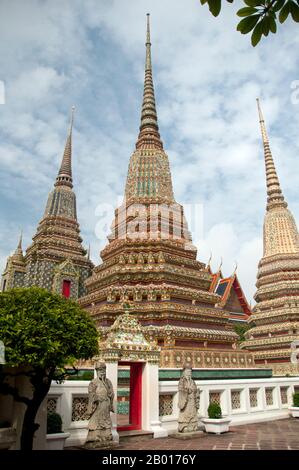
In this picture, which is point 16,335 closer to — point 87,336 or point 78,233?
point 87,336

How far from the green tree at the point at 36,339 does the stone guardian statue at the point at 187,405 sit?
3.97 m

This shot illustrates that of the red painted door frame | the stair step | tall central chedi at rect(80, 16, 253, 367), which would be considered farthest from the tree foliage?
the stair step

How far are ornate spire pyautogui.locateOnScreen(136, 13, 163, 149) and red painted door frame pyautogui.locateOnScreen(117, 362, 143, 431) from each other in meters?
20.8

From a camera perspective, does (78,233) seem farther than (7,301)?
Yes

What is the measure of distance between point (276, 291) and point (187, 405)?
19.0 m

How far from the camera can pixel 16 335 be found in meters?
7.34

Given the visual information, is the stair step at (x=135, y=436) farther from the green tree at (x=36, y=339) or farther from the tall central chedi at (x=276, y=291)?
the tall central chedi at (x=276, y=291)

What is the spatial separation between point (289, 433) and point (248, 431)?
3.95 feet

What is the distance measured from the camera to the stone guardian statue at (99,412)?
918 cm

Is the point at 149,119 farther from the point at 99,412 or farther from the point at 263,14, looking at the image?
the point at 263,14

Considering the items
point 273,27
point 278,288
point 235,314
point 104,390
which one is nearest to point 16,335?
point 104,390

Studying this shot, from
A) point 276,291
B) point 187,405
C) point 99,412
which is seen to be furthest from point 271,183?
point 99,412

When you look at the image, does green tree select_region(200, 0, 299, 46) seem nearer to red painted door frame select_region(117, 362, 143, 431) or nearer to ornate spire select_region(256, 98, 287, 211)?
red painted door frame select_region(117, 362, 143, 431)

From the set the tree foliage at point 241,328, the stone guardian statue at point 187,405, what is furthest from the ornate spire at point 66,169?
the stone guardian statue at point 187,405
